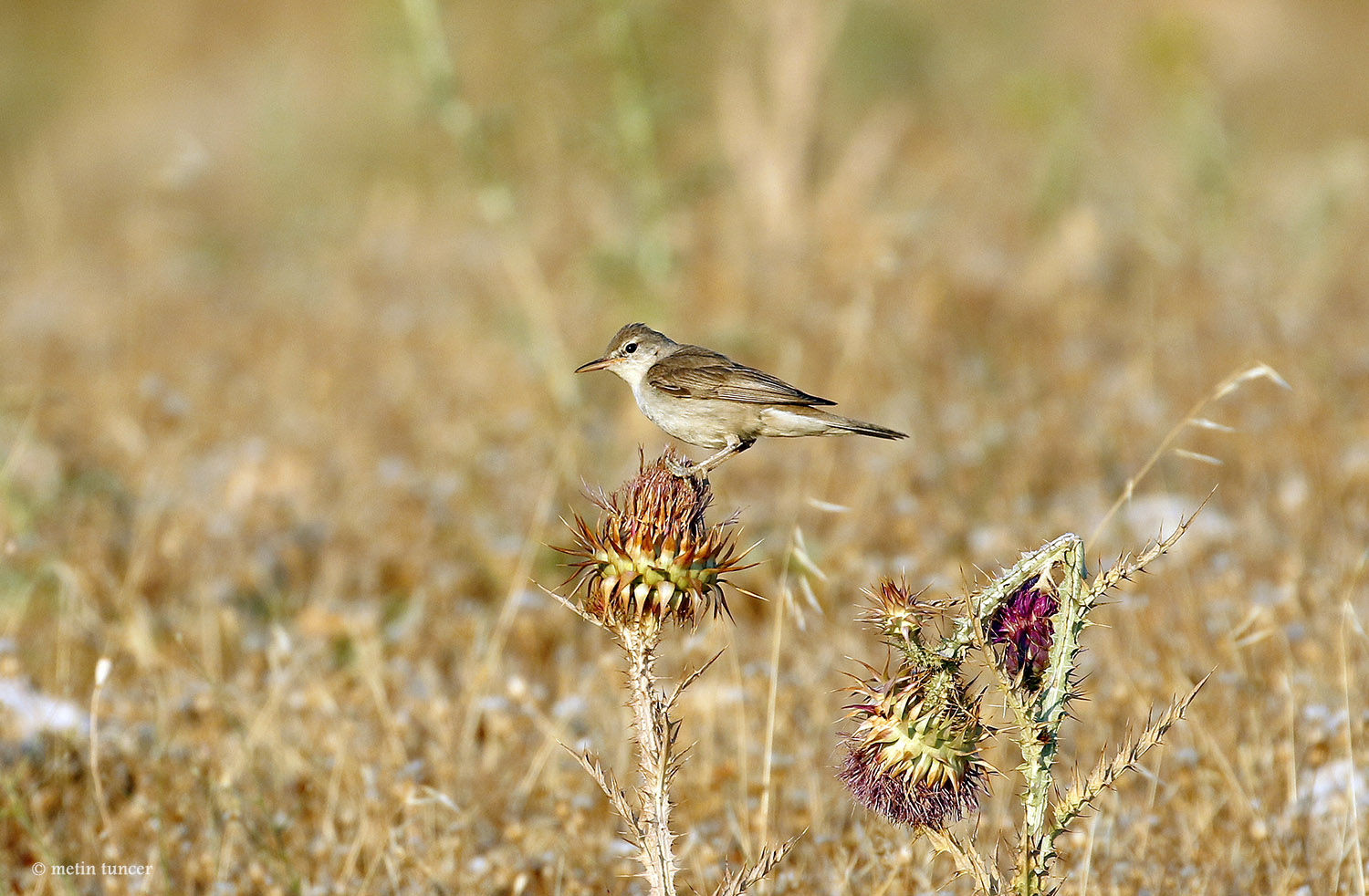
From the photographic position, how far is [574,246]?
1066 cm

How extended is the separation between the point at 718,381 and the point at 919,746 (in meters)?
1.61

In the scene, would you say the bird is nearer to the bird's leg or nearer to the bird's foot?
the bird's leg

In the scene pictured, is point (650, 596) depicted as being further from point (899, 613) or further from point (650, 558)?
point (899, 613)

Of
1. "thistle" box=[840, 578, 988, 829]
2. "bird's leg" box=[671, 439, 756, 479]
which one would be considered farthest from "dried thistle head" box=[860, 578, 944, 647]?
"bird's leg" box=[671, 439, 756, 479]

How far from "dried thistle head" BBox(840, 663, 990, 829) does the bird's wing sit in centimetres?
132

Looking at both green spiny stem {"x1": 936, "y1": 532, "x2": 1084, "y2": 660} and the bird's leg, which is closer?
green spiny stem {"x1": 936, "y1": 532, "x2": 1084, "y2": 660}

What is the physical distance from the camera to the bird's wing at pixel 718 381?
3363 millimetres

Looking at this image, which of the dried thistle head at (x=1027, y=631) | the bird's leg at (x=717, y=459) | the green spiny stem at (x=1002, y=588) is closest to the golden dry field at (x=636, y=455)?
the green spiny stem at (x=1002, y=588)

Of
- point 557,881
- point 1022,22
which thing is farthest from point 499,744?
point 1022,22

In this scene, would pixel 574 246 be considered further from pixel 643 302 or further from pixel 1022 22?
pixel 1022 22

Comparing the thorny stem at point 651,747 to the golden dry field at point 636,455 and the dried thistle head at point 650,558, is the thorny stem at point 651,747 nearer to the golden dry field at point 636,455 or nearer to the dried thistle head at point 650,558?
the dried thistle head at point 650,558

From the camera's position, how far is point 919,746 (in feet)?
6.70

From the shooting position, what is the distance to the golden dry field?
11.2 ft

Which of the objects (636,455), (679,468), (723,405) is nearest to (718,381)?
(723,405)
